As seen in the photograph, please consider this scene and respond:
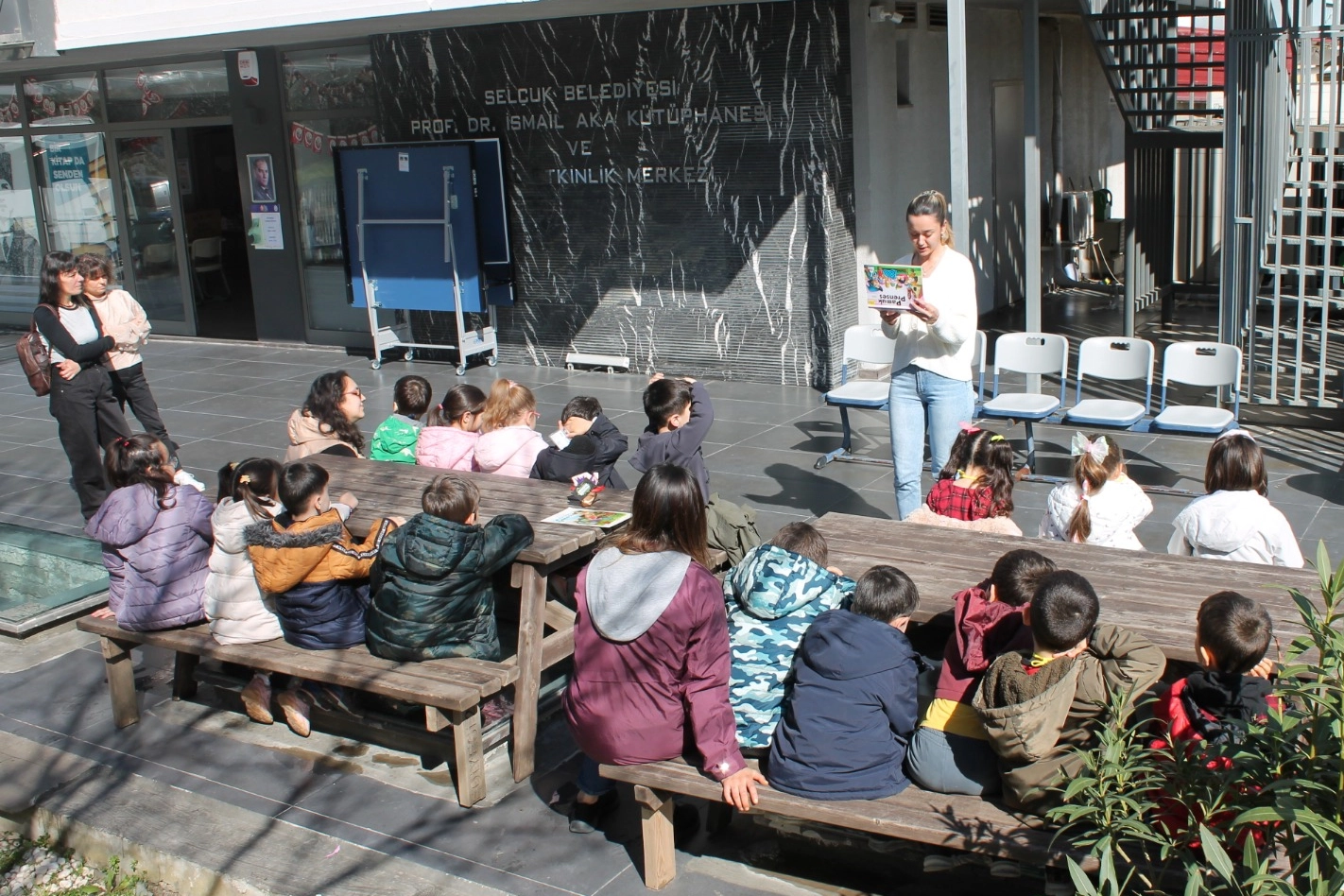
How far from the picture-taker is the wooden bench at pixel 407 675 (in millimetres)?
4316

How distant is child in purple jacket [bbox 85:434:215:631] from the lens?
501 cm

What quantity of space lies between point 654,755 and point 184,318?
12.3 m

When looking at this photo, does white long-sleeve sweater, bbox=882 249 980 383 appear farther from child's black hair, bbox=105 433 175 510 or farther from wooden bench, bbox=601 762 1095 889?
child's black hair, bbox=105 433 175 510

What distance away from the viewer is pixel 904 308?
5953 millimetres

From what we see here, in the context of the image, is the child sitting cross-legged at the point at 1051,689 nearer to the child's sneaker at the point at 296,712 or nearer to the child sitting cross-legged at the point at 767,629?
the child sitting cross-legged at the point at 767,629

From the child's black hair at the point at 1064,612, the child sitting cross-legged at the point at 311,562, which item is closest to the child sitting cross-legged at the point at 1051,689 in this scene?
the child's black hair at the point at 1064,612

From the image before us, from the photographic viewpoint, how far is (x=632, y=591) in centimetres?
372

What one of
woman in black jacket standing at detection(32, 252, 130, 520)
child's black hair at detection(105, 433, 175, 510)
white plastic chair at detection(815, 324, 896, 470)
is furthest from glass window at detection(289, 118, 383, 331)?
child's black hair at detection(105, 433, 175, 510)

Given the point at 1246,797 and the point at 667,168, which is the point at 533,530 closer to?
the point at 1246,797

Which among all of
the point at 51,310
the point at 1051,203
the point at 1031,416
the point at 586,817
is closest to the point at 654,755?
the point at 586,817

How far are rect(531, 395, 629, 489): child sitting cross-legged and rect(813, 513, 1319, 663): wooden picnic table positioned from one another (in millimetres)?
1217

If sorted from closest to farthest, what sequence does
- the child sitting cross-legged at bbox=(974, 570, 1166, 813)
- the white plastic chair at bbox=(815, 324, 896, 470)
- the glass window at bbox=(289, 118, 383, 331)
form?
the child sitting cross-legged at bbox=(974, 570, 1166, 813), the white plastic chair at bbox=(815, 324, 896, 470), the glass window at bbox=(289, 118, 383, 331)

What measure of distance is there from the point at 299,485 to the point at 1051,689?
265 centimetres

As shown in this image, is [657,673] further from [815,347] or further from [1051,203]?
[1051,203]
